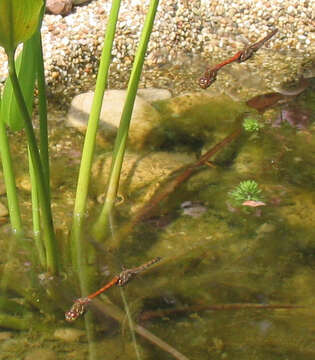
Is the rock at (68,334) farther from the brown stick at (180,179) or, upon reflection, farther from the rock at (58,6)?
the rock at (58,6)

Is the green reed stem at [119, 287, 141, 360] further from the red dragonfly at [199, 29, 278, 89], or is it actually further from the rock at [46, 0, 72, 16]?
the rock at [46, 0, 72, 16]

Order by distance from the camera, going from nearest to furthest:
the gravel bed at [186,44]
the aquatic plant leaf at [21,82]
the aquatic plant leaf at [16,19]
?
the aquatic plant leaf at [16,19], the aquatic plant leaf at [21,82], the gravel bed at [186,44]

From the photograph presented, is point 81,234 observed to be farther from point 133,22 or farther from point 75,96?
point 133,22

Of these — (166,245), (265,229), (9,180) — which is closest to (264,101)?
(265,229)

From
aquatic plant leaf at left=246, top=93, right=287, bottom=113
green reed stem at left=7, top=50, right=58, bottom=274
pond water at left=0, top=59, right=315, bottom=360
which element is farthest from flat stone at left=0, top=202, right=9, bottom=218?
aquatic plant leaf at left=246, top=93, right=287, bottom=113

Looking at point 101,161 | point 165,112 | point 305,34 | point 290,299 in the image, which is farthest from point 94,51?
point 290,299

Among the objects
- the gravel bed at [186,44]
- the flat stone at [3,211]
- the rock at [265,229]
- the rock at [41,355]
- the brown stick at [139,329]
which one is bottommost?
the rock at [41,355]

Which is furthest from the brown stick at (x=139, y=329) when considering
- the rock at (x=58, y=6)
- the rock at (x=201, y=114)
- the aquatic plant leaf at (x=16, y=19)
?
the rock at (x=58, y=6)
